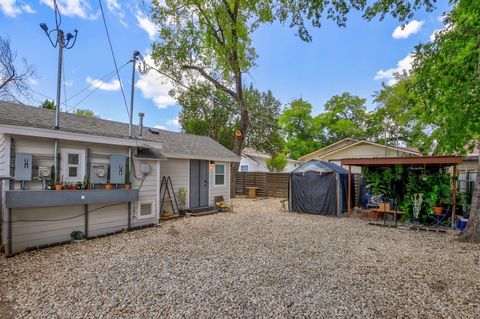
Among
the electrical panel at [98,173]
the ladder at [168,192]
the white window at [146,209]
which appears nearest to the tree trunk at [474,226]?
the white window at [146,209]

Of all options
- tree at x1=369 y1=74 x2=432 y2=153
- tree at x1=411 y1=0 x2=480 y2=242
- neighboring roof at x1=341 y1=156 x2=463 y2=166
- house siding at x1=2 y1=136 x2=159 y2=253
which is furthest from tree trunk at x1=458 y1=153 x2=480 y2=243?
tree at x1=369 y1=74 x2=432 y2=153

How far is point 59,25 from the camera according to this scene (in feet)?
17.5

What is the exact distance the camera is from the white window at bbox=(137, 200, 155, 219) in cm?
710

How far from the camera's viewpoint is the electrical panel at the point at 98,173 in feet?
19.5

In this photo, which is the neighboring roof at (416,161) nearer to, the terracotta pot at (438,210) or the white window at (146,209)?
the terracotta pot at (438,210)

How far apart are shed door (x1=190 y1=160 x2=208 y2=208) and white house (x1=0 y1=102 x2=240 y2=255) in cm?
159

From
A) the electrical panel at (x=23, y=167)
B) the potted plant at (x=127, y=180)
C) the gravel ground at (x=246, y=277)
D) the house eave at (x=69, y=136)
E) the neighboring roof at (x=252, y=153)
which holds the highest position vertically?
the neighboring roof at (x=252, y=153)

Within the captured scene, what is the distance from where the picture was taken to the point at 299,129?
26.9m

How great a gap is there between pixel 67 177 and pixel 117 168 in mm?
1085

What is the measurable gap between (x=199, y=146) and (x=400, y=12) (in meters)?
8.06

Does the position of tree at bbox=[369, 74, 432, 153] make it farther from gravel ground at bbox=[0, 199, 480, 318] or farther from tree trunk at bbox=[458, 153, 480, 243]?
gravel ground at bbox=[0, 199, 480, 318]

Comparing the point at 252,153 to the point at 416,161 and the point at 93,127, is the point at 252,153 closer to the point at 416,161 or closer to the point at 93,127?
the point at 416,161

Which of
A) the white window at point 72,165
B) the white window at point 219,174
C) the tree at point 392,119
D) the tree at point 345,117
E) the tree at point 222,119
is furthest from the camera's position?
the tree at point 345,117

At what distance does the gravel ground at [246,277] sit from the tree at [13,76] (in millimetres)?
11752
